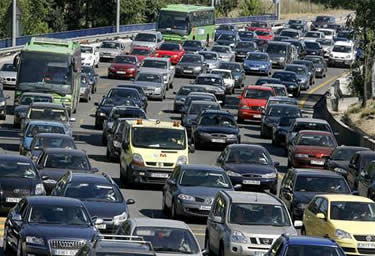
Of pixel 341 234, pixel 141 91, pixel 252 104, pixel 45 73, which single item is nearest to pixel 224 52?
pixel 141 91

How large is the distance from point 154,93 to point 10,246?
40.9m

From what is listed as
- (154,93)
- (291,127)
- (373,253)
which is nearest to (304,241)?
(373,253)

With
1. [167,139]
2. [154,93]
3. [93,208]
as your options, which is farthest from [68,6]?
[93,208]

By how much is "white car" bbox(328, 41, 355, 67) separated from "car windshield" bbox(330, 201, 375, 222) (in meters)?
65.1

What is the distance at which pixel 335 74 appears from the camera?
296 ft

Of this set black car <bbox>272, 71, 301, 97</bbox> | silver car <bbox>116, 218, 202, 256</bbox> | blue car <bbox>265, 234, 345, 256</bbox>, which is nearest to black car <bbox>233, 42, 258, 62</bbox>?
black car <bbox>272, 71, 301, 97</bbox>

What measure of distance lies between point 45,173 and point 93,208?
645cm

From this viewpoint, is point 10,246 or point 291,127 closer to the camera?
point 10,246

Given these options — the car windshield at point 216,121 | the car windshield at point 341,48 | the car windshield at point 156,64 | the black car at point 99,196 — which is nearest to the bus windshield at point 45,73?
the car windshield at point 216,121

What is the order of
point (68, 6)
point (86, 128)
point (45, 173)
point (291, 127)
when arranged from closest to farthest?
1. point (45, 173)
2. point (291, 127)
3. point (86, 128)
4. point (68, 6)

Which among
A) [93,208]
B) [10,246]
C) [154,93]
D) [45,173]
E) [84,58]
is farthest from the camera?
[84,58]

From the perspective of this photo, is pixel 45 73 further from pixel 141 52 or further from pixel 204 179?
pixel 141 52

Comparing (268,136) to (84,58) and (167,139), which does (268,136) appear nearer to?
(167,139)

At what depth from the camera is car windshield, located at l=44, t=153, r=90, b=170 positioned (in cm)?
3544
